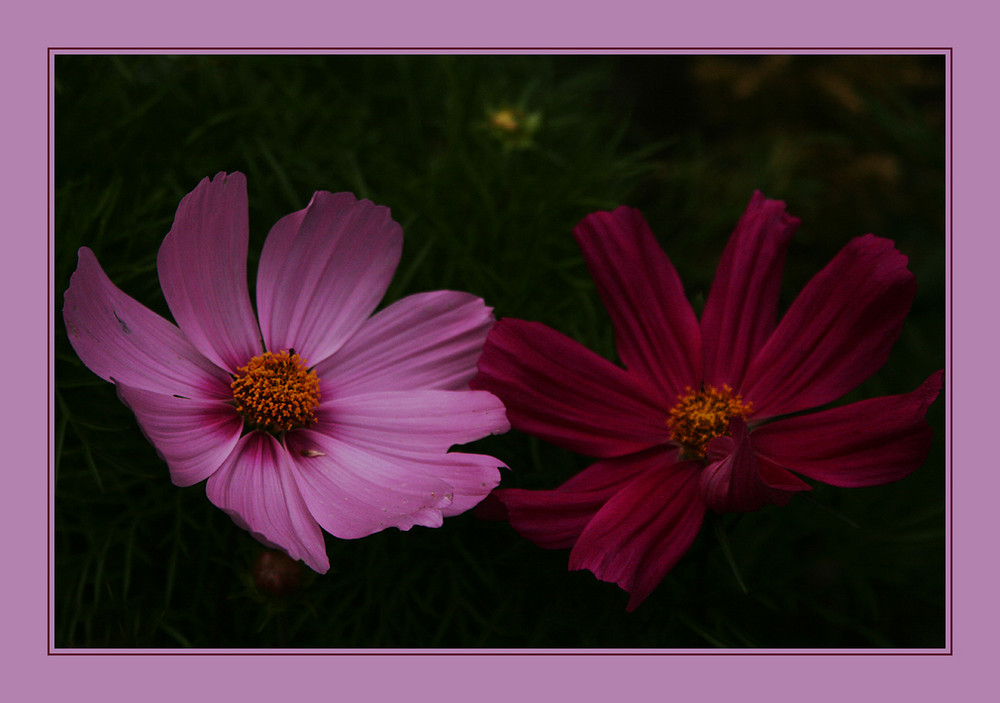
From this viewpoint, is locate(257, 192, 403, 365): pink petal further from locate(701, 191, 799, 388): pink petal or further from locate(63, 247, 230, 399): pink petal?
locate(701, 191, 799, 388): pink petal

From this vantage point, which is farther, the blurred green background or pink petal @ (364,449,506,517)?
the blurred green background

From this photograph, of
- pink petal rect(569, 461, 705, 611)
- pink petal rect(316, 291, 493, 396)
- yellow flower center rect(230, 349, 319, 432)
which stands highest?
pink petal rect(316, 291, 493, 396)

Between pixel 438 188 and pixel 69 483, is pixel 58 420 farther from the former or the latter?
pixel 438 188

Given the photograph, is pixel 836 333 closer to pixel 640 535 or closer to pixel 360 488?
pixel 640 535

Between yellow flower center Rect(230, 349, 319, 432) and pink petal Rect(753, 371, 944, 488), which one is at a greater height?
yellow flower center Rect(230, 349, 319, 432)

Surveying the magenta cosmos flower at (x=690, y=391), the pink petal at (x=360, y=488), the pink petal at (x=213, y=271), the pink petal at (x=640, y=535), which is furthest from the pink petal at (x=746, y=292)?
the pink petal at (x=213, y=271)

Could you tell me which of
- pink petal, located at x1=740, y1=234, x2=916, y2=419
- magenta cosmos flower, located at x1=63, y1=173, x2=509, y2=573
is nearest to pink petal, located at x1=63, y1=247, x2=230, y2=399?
magenta cosmos flower, located at x1=63, y1=173, x2=509, y2=573

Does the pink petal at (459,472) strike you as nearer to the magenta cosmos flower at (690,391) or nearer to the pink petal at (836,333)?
the magenta cosmos flower at (690,391)
